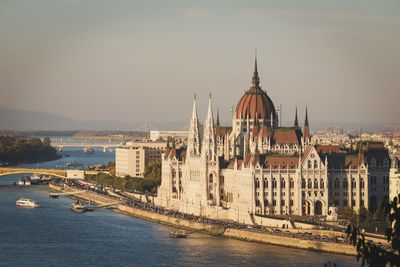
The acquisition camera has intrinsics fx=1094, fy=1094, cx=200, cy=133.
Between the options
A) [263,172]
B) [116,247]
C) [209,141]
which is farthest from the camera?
[209,141]

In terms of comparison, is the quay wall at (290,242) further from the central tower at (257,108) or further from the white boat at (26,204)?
the white boat at (26,204)

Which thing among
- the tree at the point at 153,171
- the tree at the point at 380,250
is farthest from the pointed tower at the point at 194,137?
the tree at the point at 380,250

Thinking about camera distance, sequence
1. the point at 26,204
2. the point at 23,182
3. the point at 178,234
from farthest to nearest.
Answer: the point at 23,182
the point at 26,204
the point at 178,234

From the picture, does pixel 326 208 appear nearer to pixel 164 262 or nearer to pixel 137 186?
pixel 164 262

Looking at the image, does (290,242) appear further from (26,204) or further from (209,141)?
(26,204)

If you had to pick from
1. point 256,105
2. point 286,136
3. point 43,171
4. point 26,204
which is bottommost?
point 26,204

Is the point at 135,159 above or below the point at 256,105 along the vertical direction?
below

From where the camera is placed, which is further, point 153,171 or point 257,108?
point 153,171

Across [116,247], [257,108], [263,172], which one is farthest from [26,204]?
[116,247]

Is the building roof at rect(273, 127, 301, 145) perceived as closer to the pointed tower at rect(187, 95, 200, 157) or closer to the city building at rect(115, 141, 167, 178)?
the pointed tower at rect(187, 95, 200, 157)
